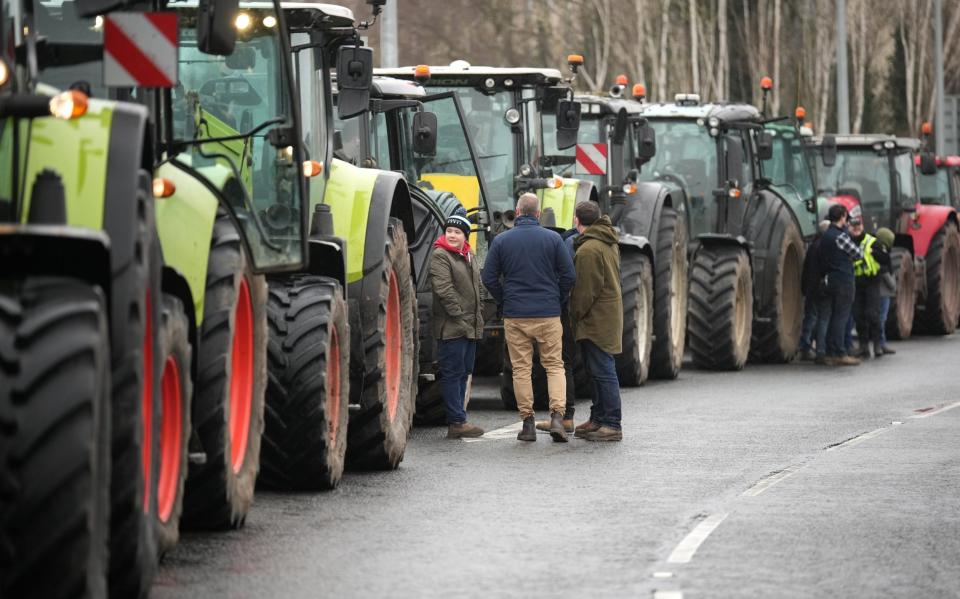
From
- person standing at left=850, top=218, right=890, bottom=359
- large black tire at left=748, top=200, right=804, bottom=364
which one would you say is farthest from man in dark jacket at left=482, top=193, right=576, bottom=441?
person standing at left=850, top=218, right=890, bottom=359

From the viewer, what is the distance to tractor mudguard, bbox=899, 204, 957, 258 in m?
30.5

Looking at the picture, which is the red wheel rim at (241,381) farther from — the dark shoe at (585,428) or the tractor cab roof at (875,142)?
the tractor cab roof at (875,142)

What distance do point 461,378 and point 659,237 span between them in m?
6.94

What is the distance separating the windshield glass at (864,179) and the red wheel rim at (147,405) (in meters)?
22.8

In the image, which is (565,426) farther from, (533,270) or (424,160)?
(424,160)

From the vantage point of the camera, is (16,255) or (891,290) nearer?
(16,255)

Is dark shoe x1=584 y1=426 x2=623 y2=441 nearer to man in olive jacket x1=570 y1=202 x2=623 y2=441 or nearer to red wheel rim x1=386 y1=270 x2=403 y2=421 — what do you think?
man in olive jacket x1=570 y1=202 x2=623 y2=441

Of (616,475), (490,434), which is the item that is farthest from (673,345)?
(616,475)

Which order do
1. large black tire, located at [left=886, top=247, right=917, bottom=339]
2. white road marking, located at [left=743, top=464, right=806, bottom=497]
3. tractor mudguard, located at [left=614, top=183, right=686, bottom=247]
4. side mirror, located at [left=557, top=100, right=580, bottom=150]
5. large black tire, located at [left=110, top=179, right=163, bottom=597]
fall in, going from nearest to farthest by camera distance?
large black tire, located at [left=110, top=179, right=163, bottom=597]
white road marking, located at [left=743, top=464, right=806, bottom=497]
side mirror, located at [left=557, top=100, right=580, bottom=150]
tractor mudguard, located at [left=614, top=183, right=686, bottom=247]
large black tire, located at [left=886, top=247, right=917, bottom=339]

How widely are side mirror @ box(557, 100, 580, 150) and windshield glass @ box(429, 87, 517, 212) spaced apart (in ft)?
1.52

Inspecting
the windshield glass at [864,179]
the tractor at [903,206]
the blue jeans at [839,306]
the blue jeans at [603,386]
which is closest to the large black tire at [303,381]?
the blue jeans at [603,386]

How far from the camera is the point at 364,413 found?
13.2m

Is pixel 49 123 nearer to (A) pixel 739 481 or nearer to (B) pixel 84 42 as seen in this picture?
(B) pixel 84 42

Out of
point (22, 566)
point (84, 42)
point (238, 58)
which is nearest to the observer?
point (22, 566)
